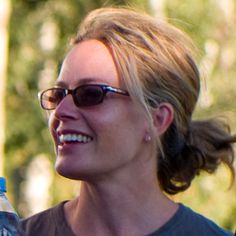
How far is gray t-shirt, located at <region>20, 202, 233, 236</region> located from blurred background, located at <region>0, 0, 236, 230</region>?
182 inches

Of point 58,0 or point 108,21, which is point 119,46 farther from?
point 58,0

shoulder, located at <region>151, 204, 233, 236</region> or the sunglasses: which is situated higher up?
the sunglasses

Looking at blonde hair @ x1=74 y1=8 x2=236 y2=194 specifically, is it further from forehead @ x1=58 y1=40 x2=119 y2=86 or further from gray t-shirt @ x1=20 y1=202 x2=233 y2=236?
gray t-shirt @ x1=20 y1=202 x2=233 y2=236

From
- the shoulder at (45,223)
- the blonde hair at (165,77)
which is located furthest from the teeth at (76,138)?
the shoulder at (45,223)

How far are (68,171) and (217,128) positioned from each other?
74 centimetres

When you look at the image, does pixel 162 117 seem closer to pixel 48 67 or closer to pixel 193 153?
pixel 193 153

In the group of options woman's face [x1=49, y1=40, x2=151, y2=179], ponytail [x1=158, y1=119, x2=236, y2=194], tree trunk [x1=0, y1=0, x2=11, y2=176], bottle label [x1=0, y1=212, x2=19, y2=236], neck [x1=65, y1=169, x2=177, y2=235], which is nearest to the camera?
bottle label [x1=0, y1=212, x2=19, y2=236]

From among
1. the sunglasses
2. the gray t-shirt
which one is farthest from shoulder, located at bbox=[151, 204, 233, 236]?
the sunglasses

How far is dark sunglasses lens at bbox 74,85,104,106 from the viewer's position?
352cm

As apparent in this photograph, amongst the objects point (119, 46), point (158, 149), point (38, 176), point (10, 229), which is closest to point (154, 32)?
point (119, 46)

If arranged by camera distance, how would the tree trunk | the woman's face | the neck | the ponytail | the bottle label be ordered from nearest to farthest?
the bottle label < the woman's face < the neck < the ponytail < the tree trunk

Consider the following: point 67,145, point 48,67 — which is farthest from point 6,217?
point 48,67

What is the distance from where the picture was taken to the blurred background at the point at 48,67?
8.41 meters

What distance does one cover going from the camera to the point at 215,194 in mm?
8477
